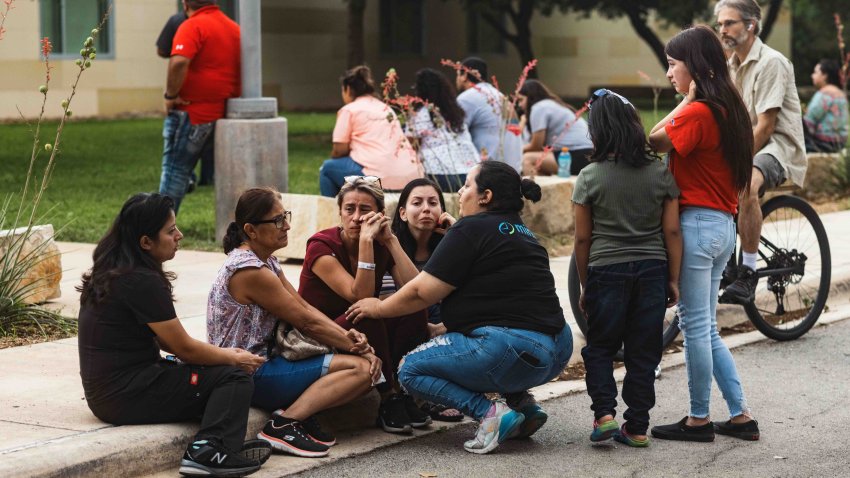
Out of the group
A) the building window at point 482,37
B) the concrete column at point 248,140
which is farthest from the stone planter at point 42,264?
the building window at point 482,37

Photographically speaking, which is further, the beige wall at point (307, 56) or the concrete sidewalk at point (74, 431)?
the beige wall at point (307, 56)

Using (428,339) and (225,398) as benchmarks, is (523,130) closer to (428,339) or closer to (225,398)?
(428,339)

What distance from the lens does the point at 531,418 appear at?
5492 millimetres

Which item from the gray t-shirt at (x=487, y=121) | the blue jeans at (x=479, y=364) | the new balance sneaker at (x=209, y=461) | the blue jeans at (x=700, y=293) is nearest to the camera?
the new balance sneaker at (x=209, y=461)

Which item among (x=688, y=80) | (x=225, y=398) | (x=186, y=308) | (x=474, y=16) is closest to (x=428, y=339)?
(x=225, y=398)

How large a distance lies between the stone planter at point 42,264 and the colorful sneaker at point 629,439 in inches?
137

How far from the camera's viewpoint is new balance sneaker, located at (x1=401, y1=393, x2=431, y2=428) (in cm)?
572

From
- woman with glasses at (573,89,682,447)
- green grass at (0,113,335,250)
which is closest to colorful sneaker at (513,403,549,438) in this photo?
woman with glasses at (573,89,682,447)

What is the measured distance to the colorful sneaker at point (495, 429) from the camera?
5312 mm

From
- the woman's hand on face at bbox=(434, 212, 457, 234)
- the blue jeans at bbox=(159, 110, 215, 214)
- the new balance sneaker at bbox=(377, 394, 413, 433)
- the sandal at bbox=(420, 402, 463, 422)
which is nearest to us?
the new balance sneaker at bbox=(377, 394, 413, 433)

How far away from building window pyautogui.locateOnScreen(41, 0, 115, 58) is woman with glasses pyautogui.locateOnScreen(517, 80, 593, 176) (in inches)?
640

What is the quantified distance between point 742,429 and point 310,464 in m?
1.86

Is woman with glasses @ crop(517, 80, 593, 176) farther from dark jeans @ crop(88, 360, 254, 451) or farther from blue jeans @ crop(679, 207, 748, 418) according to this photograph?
dark jeans @ crop(88, 360, 254, 451)

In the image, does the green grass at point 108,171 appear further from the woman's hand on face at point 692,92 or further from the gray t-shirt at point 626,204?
the woman's hand on face at point 692,92
